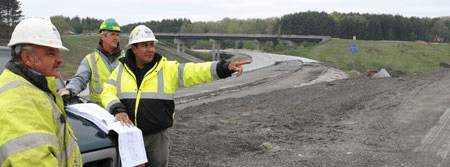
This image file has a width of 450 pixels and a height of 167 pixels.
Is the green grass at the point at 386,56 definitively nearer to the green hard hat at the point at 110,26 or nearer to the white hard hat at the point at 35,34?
the green hard hat at the point at 110,26

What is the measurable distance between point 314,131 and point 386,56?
48.4m

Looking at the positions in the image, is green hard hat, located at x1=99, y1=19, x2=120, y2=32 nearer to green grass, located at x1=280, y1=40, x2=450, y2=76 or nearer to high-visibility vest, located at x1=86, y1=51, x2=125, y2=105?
high-visibility vest, located at x1=86, y1=51, x2=125, y2=105

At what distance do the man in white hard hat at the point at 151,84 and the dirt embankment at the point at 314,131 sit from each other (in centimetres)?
275

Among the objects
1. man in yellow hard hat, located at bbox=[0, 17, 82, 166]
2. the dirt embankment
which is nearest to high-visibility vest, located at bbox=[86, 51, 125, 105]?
the dirt embankment

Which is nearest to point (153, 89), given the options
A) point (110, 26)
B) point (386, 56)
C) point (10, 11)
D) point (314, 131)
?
point (110, 26)

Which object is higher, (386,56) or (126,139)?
(126,139)

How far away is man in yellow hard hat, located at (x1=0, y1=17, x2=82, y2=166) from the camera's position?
6.23 ft

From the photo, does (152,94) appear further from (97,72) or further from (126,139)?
(97,72)

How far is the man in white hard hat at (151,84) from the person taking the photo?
371cm

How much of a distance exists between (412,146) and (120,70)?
19.4ft

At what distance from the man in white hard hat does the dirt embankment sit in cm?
275

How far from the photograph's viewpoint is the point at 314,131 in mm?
9305

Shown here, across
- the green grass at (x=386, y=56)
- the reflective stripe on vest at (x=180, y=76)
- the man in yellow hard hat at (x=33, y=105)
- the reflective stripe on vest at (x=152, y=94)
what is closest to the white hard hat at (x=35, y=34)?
the man in yellow hard hat at (x=33, y=105)

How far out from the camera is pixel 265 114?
1198 centimetres
